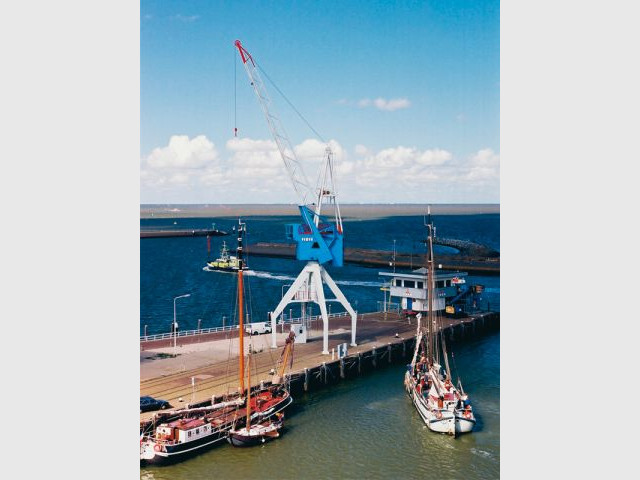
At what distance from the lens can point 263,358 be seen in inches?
2178

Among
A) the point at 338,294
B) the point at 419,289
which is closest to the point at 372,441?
the point at 338,294

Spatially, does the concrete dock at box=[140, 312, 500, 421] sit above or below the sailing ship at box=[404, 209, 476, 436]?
above

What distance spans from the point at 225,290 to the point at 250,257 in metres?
66.4

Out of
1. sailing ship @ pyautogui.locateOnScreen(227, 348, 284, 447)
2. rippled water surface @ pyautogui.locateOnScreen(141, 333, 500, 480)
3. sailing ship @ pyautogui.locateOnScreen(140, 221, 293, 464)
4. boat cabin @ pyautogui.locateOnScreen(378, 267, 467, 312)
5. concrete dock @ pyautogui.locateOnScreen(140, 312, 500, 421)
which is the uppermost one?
boat cabin @ pyautogui.locateOnScreen(378, 267, 467, 312)

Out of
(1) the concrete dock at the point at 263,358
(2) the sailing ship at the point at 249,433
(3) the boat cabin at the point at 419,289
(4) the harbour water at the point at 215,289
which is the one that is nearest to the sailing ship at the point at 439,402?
(1) the concrete dock at the point at 263,358

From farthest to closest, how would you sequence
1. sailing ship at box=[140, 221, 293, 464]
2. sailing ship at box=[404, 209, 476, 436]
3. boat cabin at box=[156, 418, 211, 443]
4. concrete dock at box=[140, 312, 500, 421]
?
concrete dock at box=[140, 312, 500, 421] → sailing ship at box=[404, 209, 476, 436] → boat cabin at box=[156, 418, 211, 443] → sailing ship at box=[140, 221, 293, 464]

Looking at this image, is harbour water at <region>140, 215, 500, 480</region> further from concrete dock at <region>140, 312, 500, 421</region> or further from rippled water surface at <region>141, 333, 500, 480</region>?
concrete dock at <region>140, 312, 500, 421</region>

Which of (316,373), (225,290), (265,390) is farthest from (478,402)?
(225,290)

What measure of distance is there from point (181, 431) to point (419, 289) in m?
40.4

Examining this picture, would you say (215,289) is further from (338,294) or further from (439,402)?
(439,402)

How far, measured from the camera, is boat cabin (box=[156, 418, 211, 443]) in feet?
124

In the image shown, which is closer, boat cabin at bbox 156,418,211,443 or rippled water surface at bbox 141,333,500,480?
rippled water surface at bbox 141,333,500,480

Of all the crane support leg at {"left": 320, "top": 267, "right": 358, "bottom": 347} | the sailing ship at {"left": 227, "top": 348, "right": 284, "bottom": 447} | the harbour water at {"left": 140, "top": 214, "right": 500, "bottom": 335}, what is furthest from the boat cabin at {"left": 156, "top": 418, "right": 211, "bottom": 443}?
the harbour water at {"left": 140, "top": 214, "right": 500, "bottom": 335}

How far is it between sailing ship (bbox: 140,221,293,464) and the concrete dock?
1360mm
